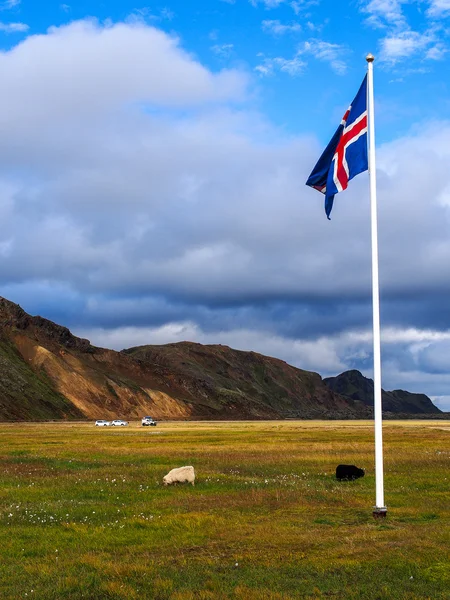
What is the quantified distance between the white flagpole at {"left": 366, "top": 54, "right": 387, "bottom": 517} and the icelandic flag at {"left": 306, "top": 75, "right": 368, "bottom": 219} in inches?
10.7

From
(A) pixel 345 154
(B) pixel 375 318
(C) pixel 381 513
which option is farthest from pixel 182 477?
(A) pixel 345 154

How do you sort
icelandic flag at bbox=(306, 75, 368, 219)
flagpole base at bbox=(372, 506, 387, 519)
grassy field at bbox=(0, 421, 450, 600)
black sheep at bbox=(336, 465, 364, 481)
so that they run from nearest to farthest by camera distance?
grassy field at bbox=(0, 421, 450, 600)
flagpole base at bbox=(372, 506, 387, 519)
icelandic flag at bbox=(306, 75, 368, 219)
black sheep at bbox=(336, 465, 364, 481)

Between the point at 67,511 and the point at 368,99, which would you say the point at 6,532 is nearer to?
the point at 67,511

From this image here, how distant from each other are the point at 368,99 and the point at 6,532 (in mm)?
17096

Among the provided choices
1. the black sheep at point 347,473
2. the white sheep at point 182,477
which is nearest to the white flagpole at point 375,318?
the black sheep at point 347,473

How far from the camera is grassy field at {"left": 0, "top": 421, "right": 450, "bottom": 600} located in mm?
12977

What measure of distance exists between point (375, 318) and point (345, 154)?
5.65 meters

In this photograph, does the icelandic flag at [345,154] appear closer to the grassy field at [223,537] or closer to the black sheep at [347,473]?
the grassy field at [223,537]

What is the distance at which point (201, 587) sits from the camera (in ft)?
42.1

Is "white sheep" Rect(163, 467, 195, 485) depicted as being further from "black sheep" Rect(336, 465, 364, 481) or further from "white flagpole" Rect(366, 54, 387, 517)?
"white flagpole" Rect(366, 54, 387, 517)

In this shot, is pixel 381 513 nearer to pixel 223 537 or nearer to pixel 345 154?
pixel 223 537

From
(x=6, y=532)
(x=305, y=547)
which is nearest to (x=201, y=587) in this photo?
(x=305, y=547)

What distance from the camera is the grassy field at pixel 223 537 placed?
13.0 meters

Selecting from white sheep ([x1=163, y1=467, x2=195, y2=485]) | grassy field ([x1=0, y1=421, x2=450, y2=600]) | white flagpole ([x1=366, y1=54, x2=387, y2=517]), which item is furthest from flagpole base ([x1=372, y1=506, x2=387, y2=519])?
white sheep ([x1=163, y1=467, x2=195, y2=485])
